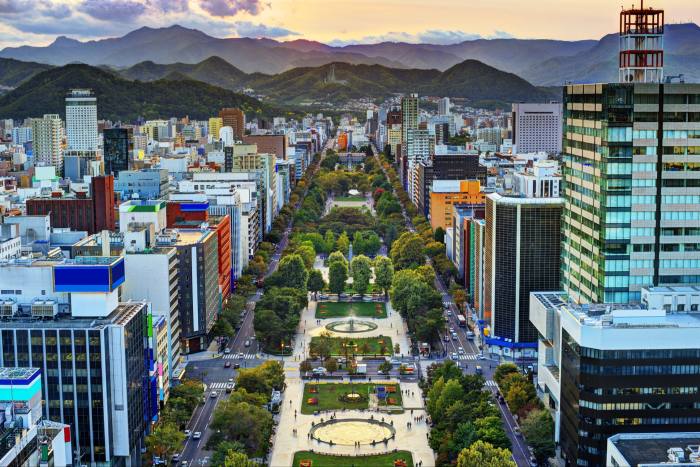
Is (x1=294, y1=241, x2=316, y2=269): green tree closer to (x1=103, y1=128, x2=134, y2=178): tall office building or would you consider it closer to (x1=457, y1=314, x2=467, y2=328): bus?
(x1=457, y1=314, x2=467, y2=328): bus

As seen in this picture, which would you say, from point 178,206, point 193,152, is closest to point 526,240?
point 178,206

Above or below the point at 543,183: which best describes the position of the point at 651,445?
below

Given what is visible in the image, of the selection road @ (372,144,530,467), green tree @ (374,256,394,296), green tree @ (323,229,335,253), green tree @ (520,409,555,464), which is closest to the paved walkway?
road @ (372,144,530,467)

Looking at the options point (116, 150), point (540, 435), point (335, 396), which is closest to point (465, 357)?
point (335, 396)

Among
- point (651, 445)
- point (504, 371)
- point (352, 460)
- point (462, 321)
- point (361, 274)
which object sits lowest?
point (352, 460)

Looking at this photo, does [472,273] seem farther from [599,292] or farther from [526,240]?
[599,292]

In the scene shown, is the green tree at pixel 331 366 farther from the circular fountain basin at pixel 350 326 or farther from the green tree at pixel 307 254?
the green tree at pixel 307 254

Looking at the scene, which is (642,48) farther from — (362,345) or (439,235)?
(439,235)

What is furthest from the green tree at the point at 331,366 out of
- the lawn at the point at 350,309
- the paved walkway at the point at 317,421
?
the lawn at the point at 350,309
